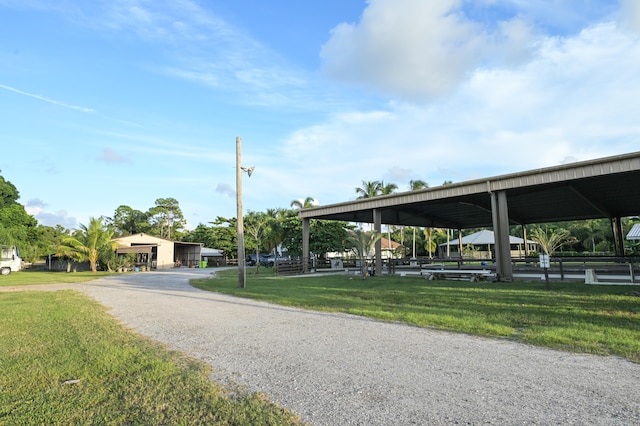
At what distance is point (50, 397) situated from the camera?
356 cm

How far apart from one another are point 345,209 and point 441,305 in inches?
446

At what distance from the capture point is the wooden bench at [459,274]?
14.3 meters

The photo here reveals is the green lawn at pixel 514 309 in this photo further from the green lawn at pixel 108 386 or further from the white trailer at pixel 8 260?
the white trailer at pixel 8 260

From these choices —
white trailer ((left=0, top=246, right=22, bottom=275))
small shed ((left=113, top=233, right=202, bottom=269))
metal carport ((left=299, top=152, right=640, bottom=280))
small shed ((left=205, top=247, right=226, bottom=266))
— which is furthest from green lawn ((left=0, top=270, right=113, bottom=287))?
small shed ((left=205, top=247, right=226, bottom=266))

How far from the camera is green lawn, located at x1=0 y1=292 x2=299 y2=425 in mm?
3127

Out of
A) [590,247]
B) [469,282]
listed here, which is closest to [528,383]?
[469,282]

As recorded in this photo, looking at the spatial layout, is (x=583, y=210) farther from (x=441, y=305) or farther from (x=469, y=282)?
(x=441, y=305)

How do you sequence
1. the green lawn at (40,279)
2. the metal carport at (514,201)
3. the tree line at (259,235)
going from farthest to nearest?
the tree line at (259,235), the green lawn at (40,279), the metal carport at (514,201)

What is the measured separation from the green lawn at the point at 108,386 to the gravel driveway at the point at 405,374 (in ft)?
1.13

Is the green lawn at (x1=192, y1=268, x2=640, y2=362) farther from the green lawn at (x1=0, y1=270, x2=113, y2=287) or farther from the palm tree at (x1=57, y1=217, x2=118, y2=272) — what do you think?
the palm tree at (x1=57, y1=217, x2=118, y2=272)

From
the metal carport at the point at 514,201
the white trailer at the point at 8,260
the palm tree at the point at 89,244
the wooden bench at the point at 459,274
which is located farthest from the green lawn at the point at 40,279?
the wooden bench at the point at 459,274

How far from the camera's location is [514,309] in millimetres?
8312

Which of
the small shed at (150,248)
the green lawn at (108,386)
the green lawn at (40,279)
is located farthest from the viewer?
the small shed at (150,248)

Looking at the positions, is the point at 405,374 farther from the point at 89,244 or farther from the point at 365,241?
the point at 89,244
